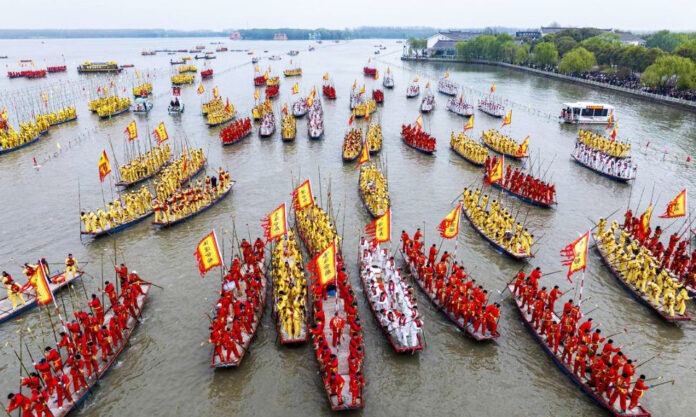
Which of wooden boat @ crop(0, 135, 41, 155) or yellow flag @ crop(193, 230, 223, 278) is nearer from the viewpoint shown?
yellow flag @ crop(193, 230, 223, 278)

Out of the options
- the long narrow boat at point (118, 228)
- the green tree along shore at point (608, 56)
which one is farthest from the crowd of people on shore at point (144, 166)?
the green tree along shore at point (608, 56)

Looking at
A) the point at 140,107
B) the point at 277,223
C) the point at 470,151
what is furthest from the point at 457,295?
the point at 140,107

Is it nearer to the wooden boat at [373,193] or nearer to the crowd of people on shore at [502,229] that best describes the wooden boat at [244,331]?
the wooden boat at [373,193]

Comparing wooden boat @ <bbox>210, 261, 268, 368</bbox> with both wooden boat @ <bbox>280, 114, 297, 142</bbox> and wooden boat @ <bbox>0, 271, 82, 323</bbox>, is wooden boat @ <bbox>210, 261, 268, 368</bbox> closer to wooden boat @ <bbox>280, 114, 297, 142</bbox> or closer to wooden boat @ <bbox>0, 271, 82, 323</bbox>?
wooden boat @ <bbox>0, 271, 82, 323</bbox>

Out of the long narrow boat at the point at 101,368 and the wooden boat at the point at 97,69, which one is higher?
the wooden boat at the point at 97,69

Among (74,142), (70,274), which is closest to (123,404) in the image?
(70,274)

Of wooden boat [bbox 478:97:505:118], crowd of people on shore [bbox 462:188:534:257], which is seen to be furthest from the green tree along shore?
crowd of people on shore [bbox 462:188:534:257]

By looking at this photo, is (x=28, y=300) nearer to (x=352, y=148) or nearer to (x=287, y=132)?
(x=352, y=148)

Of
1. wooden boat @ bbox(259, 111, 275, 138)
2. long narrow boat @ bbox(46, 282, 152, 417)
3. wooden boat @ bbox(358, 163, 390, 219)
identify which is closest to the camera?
long narrow boat @ bbox(46, 282, 152, 417)
